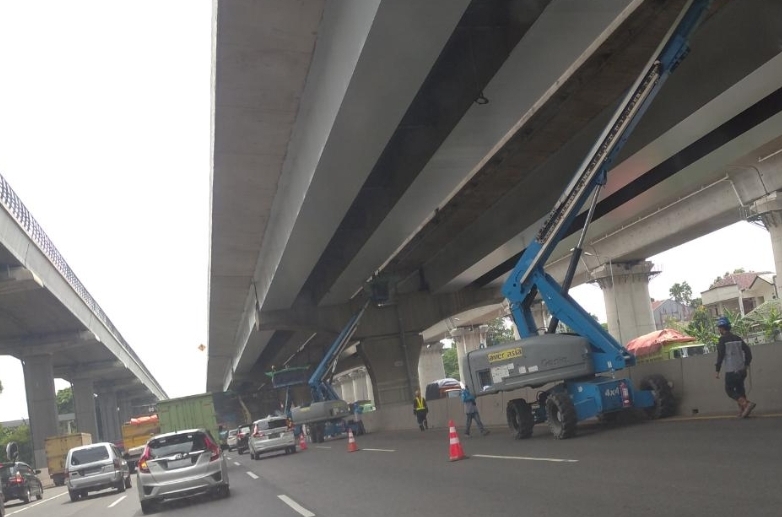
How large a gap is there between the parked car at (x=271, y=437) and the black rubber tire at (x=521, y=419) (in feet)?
46.2

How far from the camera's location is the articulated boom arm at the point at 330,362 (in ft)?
124

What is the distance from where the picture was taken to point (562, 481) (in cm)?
1070

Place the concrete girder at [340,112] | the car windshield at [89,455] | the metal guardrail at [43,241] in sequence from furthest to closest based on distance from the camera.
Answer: the metal guardrail at [43,241] → the car windshield at [89,455] → the concrete girder at [340,112]

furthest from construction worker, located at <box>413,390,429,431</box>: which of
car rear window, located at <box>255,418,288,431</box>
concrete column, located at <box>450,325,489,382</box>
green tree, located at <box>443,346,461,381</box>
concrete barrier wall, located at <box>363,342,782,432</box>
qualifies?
green tree, located at <box>443,346,461,381</box>

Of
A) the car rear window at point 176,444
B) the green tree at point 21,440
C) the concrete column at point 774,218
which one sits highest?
the concrete column at point 774,218

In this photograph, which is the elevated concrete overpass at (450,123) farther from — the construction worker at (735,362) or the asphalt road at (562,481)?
the asphalt road at (562,481)

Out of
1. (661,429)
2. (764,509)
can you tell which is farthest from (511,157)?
(764,509)

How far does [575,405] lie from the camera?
1656cm

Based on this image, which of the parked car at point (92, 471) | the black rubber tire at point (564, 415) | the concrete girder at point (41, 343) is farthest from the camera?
the concrete girder at point (41, 343)

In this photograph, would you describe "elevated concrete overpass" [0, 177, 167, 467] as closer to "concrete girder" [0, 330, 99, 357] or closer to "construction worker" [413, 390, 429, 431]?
"concrete girder" [0, 330, 99, 357]

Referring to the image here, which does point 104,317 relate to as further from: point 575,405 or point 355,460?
point 575,405

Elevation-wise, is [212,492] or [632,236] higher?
[632,236]

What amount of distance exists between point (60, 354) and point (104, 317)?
18.4 ft

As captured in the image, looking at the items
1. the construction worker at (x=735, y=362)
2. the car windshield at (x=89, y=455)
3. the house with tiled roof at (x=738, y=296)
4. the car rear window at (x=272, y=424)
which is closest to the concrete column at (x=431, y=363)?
the house with tiled roof at (x=738, y=296)
